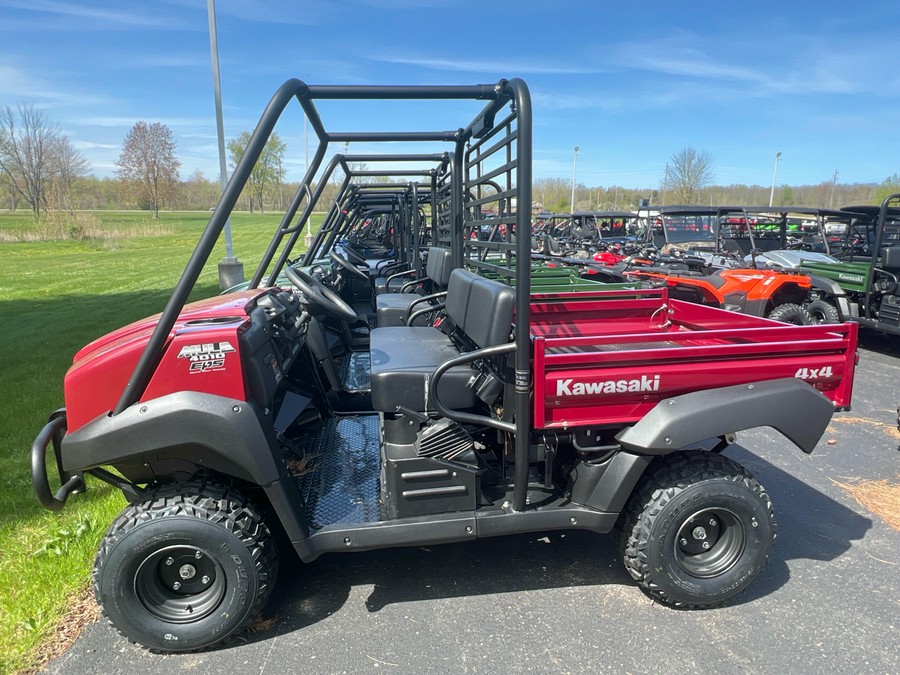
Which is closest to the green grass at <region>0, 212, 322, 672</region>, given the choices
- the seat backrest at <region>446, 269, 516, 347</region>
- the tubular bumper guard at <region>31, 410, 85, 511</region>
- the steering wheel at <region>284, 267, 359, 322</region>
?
the tubular bumper guard at <region>31, 410, 85, 511</region>

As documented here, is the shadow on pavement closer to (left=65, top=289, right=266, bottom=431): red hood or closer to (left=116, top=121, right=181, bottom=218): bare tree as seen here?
(left=65, top=289, right=266, bottom=431): red hood

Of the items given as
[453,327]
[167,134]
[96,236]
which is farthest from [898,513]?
[167,134]

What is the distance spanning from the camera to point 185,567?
218 centimetres

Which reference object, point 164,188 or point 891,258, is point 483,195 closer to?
point 891,258

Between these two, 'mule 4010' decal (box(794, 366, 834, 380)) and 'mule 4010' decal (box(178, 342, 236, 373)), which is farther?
'mule 4010' decal (box(794, 366, 834, 380))

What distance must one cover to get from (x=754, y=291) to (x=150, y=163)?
47557 millimetres

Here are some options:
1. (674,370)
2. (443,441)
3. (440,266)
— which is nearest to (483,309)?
(443,441)

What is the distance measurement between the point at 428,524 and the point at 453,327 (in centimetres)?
112

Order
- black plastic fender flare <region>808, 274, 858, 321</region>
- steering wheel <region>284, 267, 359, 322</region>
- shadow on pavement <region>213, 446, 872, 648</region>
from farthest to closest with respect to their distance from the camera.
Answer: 1. black plastic fender flare <region>808, 274, 858, 321</region>
2. steering wheel <region>284, 267, 359, 322</region>
3. shadow on pavement <region>213, 446, 872, 648</region>

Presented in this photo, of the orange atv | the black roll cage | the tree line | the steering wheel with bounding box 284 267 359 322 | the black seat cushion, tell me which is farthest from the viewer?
the tree line

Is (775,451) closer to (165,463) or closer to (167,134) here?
(165,463)

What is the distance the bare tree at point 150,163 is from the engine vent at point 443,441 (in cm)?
4814

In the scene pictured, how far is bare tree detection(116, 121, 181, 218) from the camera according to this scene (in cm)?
4472

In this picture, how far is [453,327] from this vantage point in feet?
10.1
